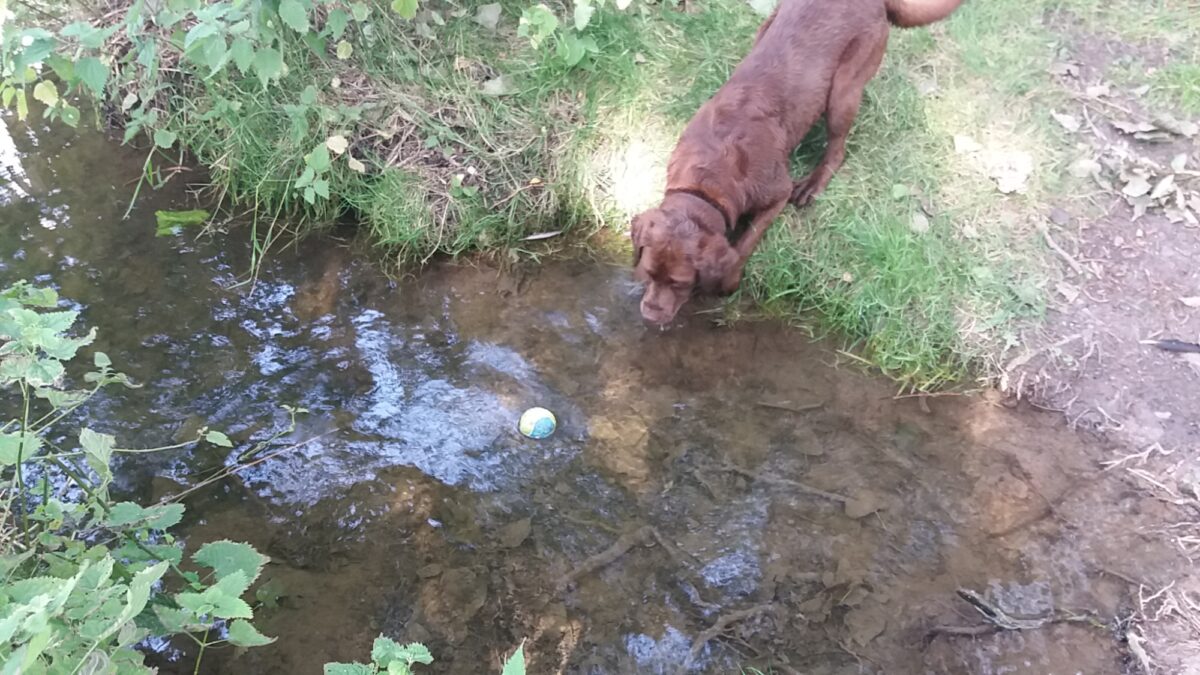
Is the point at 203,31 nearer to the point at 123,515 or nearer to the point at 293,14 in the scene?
the point at 293,14

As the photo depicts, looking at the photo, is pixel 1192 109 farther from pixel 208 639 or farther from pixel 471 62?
pixel 208 639

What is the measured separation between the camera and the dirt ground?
263cm

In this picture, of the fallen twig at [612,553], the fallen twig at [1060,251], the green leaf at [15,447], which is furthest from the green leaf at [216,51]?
the fallen twig at [1060,251]

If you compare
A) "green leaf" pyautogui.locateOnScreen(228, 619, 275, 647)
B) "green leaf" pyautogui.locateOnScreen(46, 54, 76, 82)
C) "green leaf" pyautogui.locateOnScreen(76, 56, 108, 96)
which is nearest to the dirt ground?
"green leaf" pyautogui.locateOnScreen(228, 619, 275, 647)

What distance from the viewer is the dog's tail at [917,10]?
11.0 feet

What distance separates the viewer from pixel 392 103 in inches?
147

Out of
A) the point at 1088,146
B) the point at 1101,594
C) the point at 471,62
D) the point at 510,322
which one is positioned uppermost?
the point at 471,62

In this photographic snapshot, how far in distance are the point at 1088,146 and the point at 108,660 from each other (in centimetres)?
415

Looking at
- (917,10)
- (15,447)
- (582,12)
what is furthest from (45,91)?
(917,10)

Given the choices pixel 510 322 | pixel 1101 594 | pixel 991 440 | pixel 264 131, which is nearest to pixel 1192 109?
pixel 991 440

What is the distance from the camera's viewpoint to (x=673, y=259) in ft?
9.59

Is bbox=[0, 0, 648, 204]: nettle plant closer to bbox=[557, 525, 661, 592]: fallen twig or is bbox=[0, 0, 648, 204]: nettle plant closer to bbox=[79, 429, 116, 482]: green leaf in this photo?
bbox=[79, 429, 116, 482]: green leaf

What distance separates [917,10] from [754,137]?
1.05 metres

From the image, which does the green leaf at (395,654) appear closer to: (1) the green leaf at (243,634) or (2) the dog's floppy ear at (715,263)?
(1) the green leaf at (243,634)
